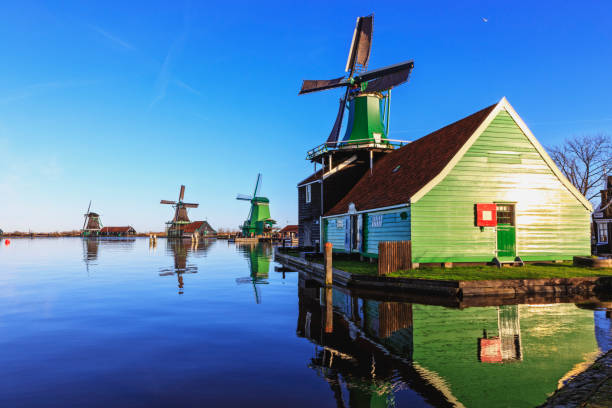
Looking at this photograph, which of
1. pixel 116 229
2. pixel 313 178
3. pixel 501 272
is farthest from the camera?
pixel 116 229

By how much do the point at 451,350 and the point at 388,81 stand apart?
30.2 meters

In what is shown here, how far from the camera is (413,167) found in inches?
826

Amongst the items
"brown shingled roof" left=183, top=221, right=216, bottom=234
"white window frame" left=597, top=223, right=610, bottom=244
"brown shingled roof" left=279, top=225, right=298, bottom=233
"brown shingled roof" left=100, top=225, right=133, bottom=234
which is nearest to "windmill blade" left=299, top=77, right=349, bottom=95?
"white window frame" left=597, top=223, right=610, bottom=244

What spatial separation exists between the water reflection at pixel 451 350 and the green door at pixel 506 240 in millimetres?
5846

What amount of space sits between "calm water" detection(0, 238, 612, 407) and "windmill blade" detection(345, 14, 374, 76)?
3127cm

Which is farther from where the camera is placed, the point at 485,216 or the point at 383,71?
the point at 383,71

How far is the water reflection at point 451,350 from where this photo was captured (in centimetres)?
543

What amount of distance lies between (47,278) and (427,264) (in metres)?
20.1

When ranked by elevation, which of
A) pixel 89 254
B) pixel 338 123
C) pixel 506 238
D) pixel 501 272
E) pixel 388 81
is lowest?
pixel 89 254

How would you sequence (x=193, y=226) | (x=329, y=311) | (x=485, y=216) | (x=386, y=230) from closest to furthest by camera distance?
(x=329, y=311) < (x=485, y=216) < (x=386, y=230) < (x=193, y=226)

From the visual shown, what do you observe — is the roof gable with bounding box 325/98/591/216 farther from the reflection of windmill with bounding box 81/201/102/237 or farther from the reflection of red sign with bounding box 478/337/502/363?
the reflection of windmill with bounding box 81/201/102/237

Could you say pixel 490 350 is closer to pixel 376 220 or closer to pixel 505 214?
pixel 505 214

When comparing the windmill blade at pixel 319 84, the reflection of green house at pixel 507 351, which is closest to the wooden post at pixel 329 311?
the reflection of green house at pixel 507 351

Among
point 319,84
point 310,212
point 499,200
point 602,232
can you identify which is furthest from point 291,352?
point 602,232
